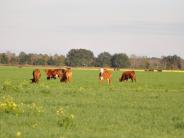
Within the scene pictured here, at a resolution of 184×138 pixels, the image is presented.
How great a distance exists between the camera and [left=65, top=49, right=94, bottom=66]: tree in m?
160

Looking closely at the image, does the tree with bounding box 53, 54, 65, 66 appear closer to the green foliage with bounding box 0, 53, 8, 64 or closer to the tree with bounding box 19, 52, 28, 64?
the tree with bounding box 19, 52, 28, 64

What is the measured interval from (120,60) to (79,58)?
12979 millimetres

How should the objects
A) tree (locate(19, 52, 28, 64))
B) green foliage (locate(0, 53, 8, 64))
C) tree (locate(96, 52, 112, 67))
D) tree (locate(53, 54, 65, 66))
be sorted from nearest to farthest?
green foliage (locate(0, 53, 8, 64))
tree (locate(53, 54, 65, 66))
tree (locate(96, 52, 112, 67))
tree (locate(19, 52, 28, 64))

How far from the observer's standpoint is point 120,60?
15725 centimetres

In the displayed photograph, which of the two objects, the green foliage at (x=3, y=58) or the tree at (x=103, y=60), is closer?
the green foliage at (x=3, y=58)

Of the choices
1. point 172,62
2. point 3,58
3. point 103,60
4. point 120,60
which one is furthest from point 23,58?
point 172,62

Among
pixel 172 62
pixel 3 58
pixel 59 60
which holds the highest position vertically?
pixel 3 58

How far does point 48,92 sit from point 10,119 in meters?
11.4

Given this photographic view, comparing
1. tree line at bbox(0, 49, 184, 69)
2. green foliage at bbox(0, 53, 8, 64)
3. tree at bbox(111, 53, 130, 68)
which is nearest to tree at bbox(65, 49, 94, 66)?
tree line at bbox(0, 49, 184, 69)

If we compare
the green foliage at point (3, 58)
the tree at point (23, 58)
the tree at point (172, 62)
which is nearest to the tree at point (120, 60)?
the tree at point (172, 62)

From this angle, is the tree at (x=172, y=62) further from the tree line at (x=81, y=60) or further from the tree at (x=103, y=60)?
the tree at (x=103, y=60)

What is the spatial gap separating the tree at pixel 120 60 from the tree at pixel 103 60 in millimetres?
2189

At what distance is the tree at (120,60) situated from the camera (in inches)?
6133

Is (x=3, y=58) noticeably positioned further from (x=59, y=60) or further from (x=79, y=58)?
(x=79, y=58)
